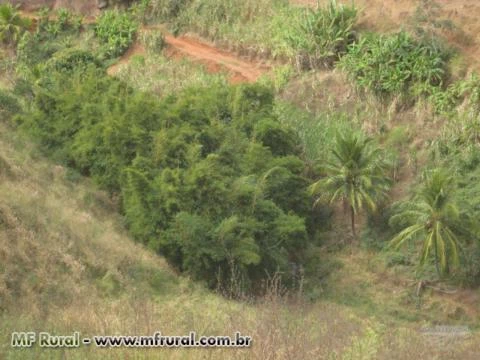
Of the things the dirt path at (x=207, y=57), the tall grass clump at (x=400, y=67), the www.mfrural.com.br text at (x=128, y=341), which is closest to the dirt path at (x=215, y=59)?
the dirt path at (x=207, y=57)

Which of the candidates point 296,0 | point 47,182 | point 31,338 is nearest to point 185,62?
point 296,0

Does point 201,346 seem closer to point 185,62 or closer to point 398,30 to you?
point 398,30

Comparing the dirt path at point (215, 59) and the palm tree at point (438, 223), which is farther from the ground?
the dirt path at point (215, 59)

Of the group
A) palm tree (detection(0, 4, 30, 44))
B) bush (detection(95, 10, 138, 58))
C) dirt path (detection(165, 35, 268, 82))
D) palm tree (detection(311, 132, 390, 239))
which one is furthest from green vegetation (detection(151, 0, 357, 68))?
palm tree (detection(0, 4, 30, 44))

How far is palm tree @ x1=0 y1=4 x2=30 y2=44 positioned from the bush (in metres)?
4.67

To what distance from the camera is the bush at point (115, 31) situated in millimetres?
37125

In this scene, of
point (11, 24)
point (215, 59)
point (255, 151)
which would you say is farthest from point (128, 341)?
point (11, 24)

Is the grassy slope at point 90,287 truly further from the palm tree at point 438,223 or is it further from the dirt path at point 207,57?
the dirt path at point 207,57

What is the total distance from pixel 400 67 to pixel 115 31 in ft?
56.8

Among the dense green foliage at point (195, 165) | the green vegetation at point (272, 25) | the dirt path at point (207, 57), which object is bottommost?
the dense green foliage at point (195, 165)

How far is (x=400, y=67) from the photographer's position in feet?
87.4

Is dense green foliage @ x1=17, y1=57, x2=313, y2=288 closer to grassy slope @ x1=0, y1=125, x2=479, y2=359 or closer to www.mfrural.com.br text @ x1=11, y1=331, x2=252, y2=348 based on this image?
grassy slope @ x1=0, y1=125, x2=479, y2=359

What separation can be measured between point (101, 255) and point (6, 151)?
336 inches

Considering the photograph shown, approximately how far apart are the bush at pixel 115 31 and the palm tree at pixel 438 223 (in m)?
21.2
